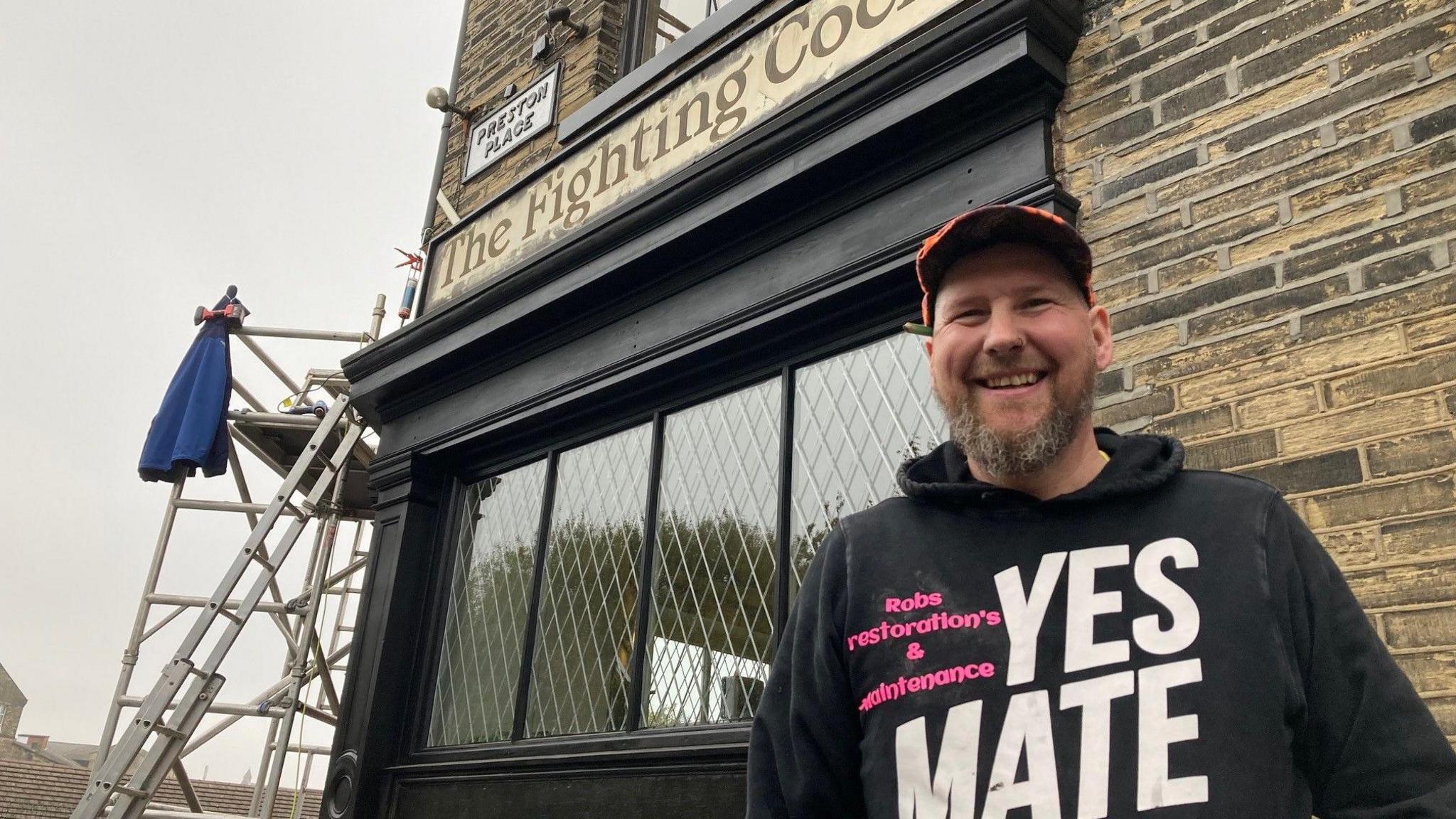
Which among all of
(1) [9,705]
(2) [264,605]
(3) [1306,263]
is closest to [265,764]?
(2) [264,605]

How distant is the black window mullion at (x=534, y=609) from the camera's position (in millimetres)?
4668

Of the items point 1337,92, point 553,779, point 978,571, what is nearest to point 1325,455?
point 1337,92

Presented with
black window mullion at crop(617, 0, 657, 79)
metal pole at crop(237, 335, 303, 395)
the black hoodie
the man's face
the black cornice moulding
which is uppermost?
black window mullion at crop(617, 0, 657, 79)

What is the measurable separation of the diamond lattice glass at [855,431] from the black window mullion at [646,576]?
772mm

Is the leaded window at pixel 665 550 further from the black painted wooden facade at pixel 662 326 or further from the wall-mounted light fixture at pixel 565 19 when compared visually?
the wall-mounted light fixture at pixel 565 19

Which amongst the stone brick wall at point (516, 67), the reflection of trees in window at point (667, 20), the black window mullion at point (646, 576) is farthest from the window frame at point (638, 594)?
the reflection of trees in window at point (667, 20)

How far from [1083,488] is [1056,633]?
233mm

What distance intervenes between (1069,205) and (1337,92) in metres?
0.72

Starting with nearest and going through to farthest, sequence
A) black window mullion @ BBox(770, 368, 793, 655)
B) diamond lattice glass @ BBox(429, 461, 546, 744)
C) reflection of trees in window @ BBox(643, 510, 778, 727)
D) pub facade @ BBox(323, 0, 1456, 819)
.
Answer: pub facade @ BBox(323, 0, 1456, 819) → black window mullion @ BBox(770, 368, 793, 655) → reflection of trees in window @ BBox(643, 510, 778, 727) → diamond lattice glass @ BBox(429, 461, 546, 744)

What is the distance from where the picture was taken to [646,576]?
4320mm

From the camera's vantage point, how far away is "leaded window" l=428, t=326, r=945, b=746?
3.73 meters

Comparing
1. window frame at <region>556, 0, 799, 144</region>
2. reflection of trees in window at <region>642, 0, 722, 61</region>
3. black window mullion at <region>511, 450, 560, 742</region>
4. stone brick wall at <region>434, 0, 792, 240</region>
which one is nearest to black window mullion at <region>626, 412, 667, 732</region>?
black window mullion at <region>511, 450, 560, 742</region>

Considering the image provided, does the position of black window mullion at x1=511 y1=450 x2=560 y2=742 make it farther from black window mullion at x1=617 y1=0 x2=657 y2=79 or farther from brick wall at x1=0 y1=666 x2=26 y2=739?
brick wall at x1=0 y1=666 x2=26 y2=739

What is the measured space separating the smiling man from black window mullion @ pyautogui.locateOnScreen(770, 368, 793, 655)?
1991 millimetres
